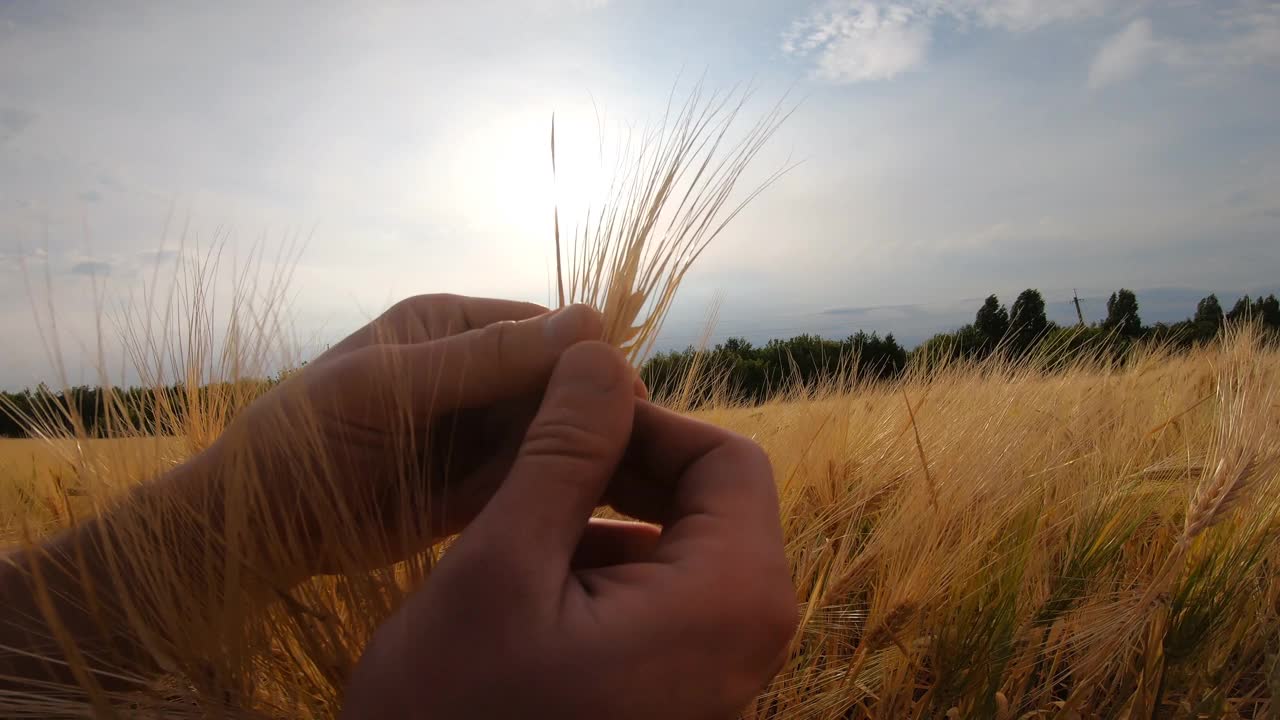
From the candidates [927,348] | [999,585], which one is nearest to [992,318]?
[927,348]

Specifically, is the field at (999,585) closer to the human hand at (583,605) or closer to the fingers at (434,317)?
the human hand at (583,605)

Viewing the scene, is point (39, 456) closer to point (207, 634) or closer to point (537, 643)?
point (207, 634)

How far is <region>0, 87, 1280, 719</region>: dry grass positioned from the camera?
31.4 inches

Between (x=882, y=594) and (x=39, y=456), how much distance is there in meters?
1.93

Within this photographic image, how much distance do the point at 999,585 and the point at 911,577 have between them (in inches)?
10.0

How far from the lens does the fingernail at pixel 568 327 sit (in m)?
0.90

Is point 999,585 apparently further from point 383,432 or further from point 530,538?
point 383,432

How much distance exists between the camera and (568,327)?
2.95ft

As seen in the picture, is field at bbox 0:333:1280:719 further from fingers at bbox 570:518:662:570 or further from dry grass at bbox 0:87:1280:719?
fingers at bbox 570:518:662:570

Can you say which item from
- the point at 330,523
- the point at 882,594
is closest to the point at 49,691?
the point at 330,523

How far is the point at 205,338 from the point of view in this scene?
44.2 inches

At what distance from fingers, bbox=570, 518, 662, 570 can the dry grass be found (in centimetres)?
21

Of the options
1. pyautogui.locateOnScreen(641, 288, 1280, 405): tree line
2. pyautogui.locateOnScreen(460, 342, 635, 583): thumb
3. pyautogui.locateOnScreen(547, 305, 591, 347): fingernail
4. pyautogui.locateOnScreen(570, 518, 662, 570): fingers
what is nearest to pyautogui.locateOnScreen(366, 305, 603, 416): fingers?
pyautogui.locateOnScreen(547, 305, 591, 347): fingernail

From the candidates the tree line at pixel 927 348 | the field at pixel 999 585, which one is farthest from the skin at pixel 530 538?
the tree line at pixel 927 348
